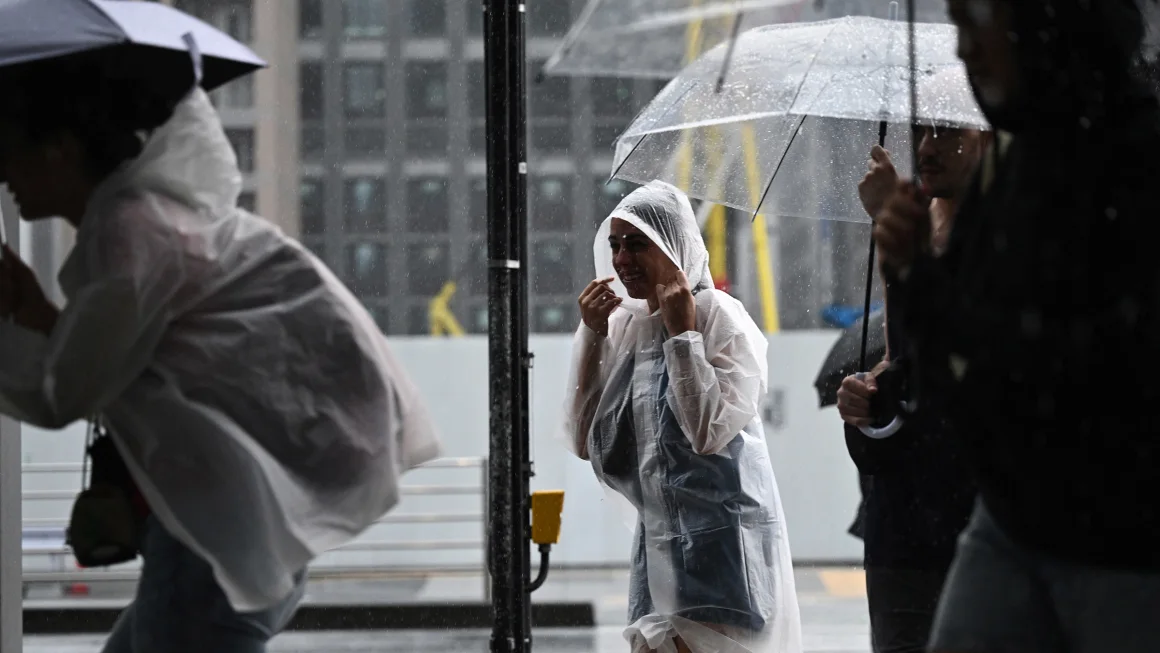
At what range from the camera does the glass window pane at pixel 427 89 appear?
9.66ft

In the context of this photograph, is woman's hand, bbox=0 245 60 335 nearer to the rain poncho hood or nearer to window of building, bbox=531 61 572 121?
the rain poncho hood

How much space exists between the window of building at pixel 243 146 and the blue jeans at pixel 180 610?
24.2 inches

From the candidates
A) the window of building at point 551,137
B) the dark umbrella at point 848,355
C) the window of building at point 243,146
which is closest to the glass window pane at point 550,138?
the window of building at point 551,137

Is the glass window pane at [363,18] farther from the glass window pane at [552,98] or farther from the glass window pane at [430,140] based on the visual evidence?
the glass window pane at [552,98]

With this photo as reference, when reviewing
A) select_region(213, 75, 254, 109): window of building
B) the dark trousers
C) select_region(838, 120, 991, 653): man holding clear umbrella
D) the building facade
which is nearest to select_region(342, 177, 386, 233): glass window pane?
the building facade

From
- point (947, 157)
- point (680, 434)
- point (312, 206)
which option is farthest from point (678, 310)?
point (947, 157)

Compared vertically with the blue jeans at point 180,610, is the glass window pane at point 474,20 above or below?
above

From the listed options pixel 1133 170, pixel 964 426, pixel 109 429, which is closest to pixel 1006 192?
pixel 1133 170

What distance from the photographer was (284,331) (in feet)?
6.95

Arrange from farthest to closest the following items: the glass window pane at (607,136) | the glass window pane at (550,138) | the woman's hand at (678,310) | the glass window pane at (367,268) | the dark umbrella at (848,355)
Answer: the glass window pane at (550,138) < the glass window pane at (607,136) < the woman's hand at (678,310) < the dark umbrella at (848,355) < the glass window pane at (367,268)

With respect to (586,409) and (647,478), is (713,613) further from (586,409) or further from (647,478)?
(586,409)

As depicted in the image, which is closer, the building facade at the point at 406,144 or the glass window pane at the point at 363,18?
the building facade at the point at 406,144

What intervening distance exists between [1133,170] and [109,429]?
4.89 ft

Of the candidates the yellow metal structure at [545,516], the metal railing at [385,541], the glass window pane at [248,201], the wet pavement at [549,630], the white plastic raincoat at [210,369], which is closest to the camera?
the white plastic raincoat at [210,369]
